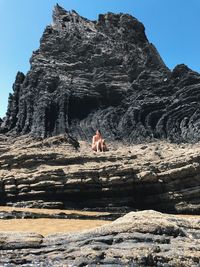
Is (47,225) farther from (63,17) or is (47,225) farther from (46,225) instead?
(63,17)

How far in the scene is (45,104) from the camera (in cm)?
5422

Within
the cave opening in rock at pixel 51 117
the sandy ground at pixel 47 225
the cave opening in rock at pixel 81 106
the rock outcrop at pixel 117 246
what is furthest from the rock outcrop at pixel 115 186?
the cave opening in rock at pixel 81 106

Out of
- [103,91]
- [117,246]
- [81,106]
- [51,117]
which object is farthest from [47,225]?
[103,91]

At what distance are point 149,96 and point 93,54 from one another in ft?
42.1

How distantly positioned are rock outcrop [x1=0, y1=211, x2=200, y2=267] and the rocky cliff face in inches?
1281

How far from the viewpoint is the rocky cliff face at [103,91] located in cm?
5038

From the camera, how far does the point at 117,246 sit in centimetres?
1152

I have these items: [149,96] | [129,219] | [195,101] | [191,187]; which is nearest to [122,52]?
[149,96]

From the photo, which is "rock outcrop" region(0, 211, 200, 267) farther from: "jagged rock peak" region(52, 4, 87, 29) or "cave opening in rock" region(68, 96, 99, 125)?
"jagged rock peak" region(52, 4, 87, 29)

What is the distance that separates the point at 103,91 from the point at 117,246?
46556 millimetres

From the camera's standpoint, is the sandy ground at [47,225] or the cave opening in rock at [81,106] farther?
the cave opening in rock at [81,106]

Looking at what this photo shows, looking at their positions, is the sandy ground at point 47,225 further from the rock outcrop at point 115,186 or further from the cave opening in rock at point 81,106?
the cave opening in rock at point 81,106

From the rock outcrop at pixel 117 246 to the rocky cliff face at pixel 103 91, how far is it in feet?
107

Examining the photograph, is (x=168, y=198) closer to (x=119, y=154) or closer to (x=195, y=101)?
(x=119, y=154)
